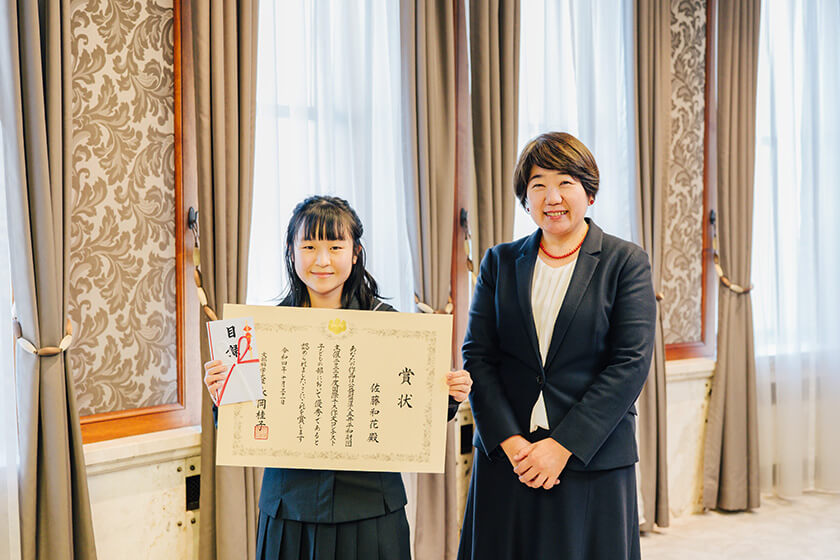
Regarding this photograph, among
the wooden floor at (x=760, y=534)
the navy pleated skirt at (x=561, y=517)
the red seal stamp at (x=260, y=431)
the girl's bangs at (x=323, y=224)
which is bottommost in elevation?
the wooden floor at (x=760, y=534)

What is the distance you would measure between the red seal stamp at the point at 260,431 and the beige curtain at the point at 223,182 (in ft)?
2.65

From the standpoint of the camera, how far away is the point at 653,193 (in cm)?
334

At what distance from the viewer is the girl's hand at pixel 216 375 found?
59.6 inches

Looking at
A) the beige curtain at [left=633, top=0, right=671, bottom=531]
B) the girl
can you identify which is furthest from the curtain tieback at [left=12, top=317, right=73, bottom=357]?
the beige curtain at [left=633, top=0, right=671, bottom=531]

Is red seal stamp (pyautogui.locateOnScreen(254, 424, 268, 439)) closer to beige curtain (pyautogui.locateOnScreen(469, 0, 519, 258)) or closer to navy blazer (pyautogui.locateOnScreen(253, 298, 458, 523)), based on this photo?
navy blazer (pyautogui.locateOnScreen(253, 298, 458, 523))

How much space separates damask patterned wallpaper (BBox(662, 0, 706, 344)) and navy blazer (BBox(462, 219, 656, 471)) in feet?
6.23

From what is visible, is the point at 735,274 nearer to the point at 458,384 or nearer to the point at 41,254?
the point at 458,384

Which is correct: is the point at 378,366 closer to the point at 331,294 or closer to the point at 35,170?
the point at 331,294

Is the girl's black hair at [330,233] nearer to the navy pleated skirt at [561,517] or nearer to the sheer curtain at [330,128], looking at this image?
the navy pleated skirt at [561,517]

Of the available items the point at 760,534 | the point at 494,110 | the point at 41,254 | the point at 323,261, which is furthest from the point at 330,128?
the point at 760,534

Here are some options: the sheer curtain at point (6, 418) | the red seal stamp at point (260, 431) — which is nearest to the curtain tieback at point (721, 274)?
the red seal stamp at point (260, 431)

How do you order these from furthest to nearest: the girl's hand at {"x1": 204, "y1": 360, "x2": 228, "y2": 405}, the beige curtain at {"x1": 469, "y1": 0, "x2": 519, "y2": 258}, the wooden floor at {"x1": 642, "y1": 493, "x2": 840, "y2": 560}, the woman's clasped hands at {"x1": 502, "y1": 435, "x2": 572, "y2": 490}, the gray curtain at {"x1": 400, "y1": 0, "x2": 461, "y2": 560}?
the wooden floor at {"x1": 642, "y1": 493, "x2": 840, "y2": 560}
the beige curtain at {"x1": 469, "y1": 0, "x2": 519, "y2": 258}
the gray curtain at {"x1": 400, "y1": 0, "x2": 461, "y2": 560}
the woman's clasped hands at {"x1": 502, "y1": 435, "x2": 572, "y2": 490}
the girl's hand at {"x1": 204, "y1": 360, "x2": 228, "y2": 405}

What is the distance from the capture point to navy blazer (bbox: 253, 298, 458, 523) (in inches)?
60.1

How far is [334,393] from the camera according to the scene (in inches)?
62.0
